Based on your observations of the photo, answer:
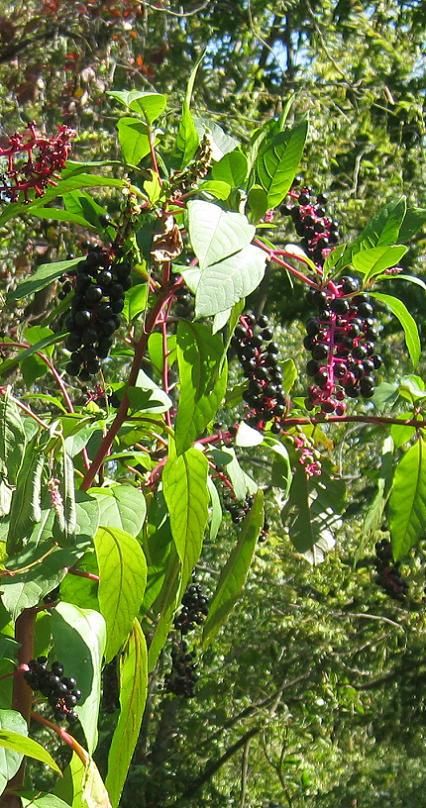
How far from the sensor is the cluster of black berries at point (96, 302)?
862 mm

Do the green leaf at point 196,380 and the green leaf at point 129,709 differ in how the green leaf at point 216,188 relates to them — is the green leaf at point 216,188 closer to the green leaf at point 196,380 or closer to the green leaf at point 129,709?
the green leaf at point 196,380

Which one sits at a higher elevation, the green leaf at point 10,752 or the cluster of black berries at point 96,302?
the cluster of black berries at point 96,302

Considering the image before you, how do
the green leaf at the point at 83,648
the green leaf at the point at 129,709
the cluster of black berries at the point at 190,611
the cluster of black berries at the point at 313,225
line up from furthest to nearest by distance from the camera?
the cluster of black berries at the point at 190,611, the cluster of black berries at the point at 313,225, the green leaf at the point at 129,709, the green leaf at the point at 83,648

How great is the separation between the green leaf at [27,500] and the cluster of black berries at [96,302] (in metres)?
0.11

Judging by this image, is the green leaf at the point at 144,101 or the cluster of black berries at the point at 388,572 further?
the cluster of black berries at the point at 388,572

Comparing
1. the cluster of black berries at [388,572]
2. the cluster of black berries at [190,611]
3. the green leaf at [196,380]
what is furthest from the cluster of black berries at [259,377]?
the cluster of black berries at [388,572]

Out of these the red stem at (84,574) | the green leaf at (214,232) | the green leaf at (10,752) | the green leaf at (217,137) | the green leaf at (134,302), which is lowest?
the green leaf at (10,752)

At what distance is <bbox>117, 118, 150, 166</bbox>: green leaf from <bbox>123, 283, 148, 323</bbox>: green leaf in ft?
0.60

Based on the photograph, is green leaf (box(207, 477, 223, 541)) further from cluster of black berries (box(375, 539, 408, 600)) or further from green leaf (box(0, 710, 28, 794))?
cluster of black berries (box(375, 539, 408, 600))

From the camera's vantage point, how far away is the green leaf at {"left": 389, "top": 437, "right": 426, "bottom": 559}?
1.05 m

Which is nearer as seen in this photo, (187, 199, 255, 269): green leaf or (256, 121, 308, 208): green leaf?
(187, 199, 255, 269): green leaf

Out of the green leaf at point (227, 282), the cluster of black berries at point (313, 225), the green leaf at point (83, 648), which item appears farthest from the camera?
the cluster of black berries at point (313, 225)

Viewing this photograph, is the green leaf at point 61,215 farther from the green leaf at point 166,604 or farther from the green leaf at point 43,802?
the green leaf at point 43,802

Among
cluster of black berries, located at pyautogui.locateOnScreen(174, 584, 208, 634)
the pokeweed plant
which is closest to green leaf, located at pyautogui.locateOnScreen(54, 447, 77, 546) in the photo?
the pokeweed plant
